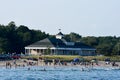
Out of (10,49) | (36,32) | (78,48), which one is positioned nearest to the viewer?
(10,49)

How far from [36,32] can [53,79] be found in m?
81.9

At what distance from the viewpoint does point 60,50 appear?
134750 millimetres

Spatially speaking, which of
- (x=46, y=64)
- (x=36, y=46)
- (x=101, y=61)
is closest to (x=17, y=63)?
(x=46, y=64)

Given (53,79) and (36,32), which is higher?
(36,32)

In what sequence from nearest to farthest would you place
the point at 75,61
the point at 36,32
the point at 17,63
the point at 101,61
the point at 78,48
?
the point at 17,63 → the point at 75,61 → the point at 101,61 → the point at 78,48 → the point at 36,32

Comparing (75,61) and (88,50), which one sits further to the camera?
(88,50)

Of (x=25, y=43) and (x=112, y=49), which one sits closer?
(x=25, y=43)

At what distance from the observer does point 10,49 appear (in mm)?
130500

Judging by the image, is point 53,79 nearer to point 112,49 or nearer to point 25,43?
point 25,43

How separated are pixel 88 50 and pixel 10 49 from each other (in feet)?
72.9

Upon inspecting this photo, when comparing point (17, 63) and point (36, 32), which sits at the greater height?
point (36, 32)

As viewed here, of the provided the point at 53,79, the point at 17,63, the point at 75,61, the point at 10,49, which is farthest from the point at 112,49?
the point at 53,79

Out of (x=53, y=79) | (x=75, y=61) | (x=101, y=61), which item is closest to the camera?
(x=53, y=79)

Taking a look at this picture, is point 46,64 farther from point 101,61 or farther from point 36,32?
point 36,32
